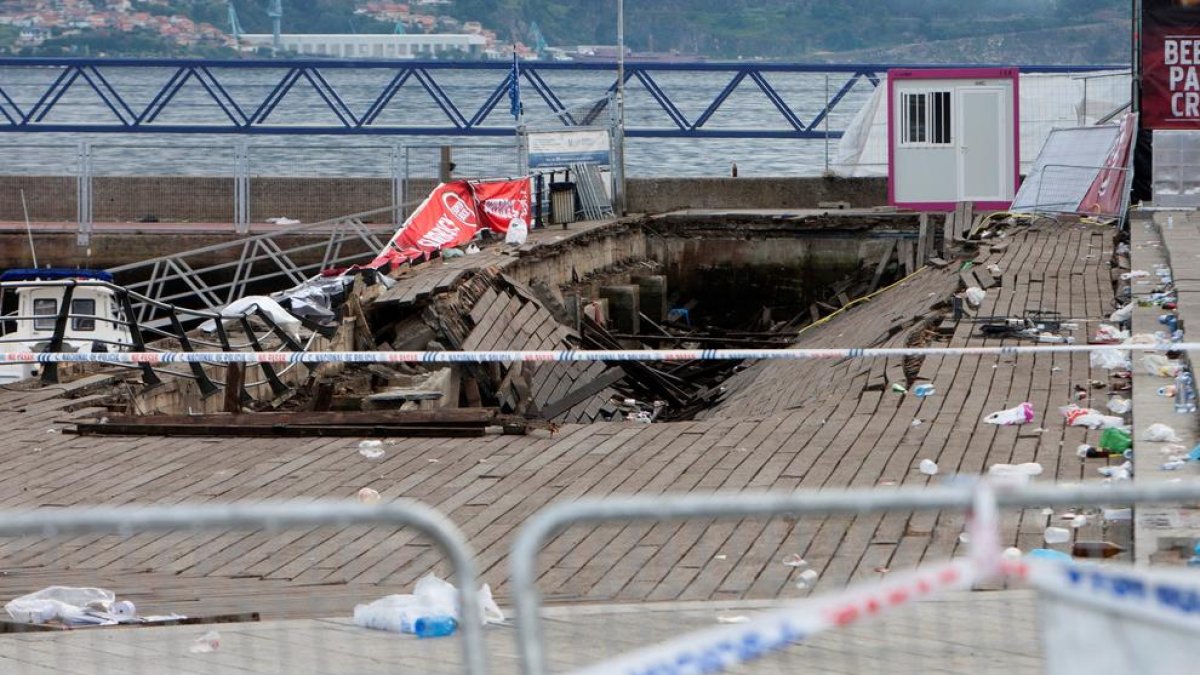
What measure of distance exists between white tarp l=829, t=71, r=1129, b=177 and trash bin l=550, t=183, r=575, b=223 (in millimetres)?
6030

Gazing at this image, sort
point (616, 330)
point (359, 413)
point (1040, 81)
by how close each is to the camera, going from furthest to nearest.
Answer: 1. point (1040, 81)
2. point (616, 330)
3. point (359, 413)

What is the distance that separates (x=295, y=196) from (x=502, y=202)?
760cm

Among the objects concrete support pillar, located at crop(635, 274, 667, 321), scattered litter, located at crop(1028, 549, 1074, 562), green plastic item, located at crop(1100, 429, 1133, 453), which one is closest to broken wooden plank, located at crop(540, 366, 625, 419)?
concrete support pillar, located at crop(635, 274, 667, 321)

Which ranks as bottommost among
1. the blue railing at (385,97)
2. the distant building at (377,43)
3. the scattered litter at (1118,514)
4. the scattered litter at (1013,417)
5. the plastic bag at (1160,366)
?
the scattered litter at (1118,514)

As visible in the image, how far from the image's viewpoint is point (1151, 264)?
64.7 ft

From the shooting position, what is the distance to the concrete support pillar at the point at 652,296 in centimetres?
2894

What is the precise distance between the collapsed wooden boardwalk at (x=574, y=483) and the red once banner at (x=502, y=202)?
411 inches

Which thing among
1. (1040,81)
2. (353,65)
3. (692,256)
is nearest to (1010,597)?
(692,256)

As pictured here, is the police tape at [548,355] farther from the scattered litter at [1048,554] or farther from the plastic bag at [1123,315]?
the scattered litter at [1048,554]

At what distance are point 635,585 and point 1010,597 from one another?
2298 mm

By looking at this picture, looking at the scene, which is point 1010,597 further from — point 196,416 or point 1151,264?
point 1151,264

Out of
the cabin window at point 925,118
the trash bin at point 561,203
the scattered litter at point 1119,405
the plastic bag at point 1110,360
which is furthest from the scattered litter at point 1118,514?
the trash bin at point 561,203

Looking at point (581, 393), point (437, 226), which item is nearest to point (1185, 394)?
point (581, 393)

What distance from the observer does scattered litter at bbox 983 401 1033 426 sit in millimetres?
12000
